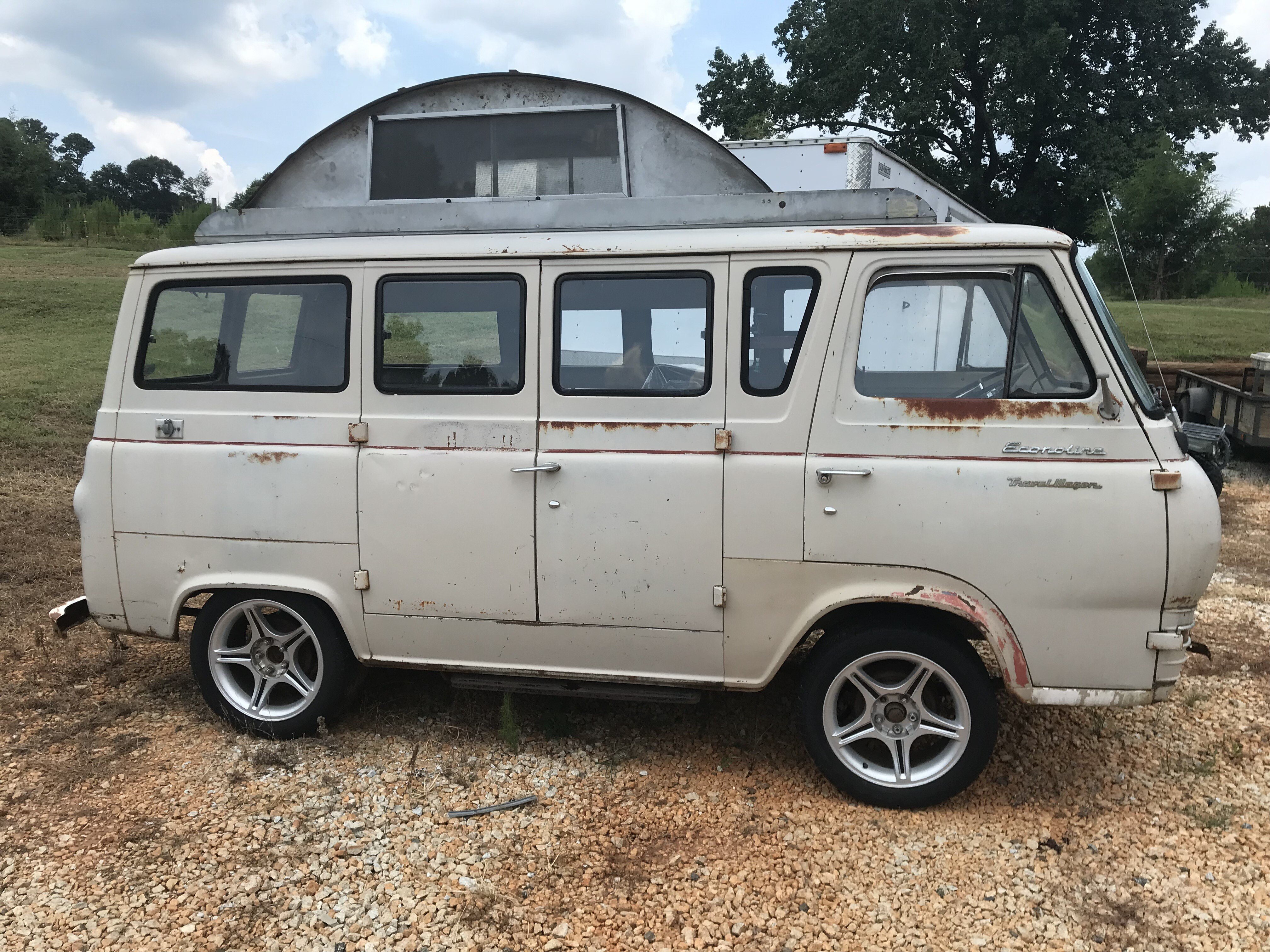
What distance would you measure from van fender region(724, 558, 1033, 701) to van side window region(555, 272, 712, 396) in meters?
0.83

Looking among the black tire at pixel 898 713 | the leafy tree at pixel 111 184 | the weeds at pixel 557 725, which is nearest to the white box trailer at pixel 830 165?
the black tire at pixel 898 713

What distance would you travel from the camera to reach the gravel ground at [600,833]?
317cm

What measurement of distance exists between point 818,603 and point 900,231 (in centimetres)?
152

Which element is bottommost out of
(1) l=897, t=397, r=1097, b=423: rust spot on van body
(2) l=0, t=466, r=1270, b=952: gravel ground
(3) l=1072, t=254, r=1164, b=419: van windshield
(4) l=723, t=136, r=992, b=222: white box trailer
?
(2) l=0, t=466, r=1270, b=952: gravel ground

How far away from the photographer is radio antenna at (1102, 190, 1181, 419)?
3758 mm

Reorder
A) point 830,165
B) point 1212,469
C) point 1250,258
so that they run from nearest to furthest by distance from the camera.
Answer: point 1212,469 < point 830,165 < point 1250,258

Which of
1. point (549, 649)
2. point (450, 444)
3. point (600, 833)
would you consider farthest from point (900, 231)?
point (600, 833)

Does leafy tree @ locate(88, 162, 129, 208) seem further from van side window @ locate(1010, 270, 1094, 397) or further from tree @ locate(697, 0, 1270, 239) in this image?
van side window @ locate(1010, 270, 1094, 397)

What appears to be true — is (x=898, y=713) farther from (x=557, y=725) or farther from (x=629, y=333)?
(x=629, y=333)

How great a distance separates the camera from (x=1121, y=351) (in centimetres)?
356

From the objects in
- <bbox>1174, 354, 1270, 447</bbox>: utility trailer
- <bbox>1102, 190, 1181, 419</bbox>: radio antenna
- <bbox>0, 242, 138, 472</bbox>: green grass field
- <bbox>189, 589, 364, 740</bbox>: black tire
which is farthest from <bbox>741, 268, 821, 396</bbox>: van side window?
<bbox>0, 242, 138, 472</bbox>: green grass field

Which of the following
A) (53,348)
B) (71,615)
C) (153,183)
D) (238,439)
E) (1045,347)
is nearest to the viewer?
(1045,347)

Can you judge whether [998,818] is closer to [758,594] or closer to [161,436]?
[758,594]

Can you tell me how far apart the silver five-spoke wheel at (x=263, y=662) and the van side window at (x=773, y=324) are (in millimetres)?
2425
